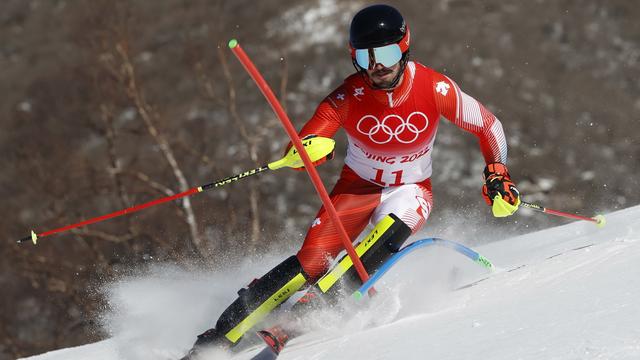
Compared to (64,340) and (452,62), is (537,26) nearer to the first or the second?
(452,62)

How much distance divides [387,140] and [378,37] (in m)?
0.57

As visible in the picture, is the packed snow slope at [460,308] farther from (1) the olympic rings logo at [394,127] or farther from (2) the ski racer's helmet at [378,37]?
(2) the ski racer's helmet at [378,37]

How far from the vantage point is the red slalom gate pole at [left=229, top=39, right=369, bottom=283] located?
3730 millimetres

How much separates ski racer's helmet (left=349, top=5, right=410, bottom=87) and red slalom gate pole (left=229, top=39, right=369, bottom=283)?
1.58ft

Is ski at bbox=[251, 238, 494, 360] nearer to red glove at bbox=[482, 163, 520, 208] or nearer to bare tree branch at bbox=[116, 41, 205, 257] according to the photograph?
red glove at bbox=[482, 163, 520, 208]

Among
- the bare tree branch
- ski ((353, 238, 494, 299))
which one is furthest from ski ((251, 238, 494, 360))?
the bare tree branch

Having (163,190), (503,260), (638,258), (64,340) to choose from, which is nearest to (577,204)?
(163,190)

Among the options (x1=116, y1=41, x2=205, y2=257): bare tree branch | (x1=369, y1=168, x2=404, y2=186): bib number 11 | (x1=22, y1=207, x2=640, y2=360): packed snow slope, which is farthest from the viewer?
(x1=116, y1=41, x2=205, y2=257): bare tree branch

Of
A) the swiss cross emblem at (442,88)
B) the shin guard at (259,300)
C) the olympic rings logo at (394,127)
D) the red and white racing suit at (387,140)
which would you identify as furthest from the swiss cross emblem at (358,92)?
the shin guard at (259,300)

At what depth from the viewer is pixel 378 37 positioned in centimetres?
404

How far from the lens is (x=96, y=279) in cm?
2056

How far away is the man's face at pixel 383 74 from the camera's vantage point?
413 cm

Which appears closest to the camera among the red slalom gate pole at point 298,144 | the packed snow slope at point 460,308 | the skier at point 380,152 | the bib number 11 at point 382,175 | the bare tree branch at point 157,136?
the packed snow slope at point 460,308

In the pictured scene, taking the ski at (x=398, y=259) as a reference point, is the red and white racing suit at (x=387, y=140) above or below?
above
